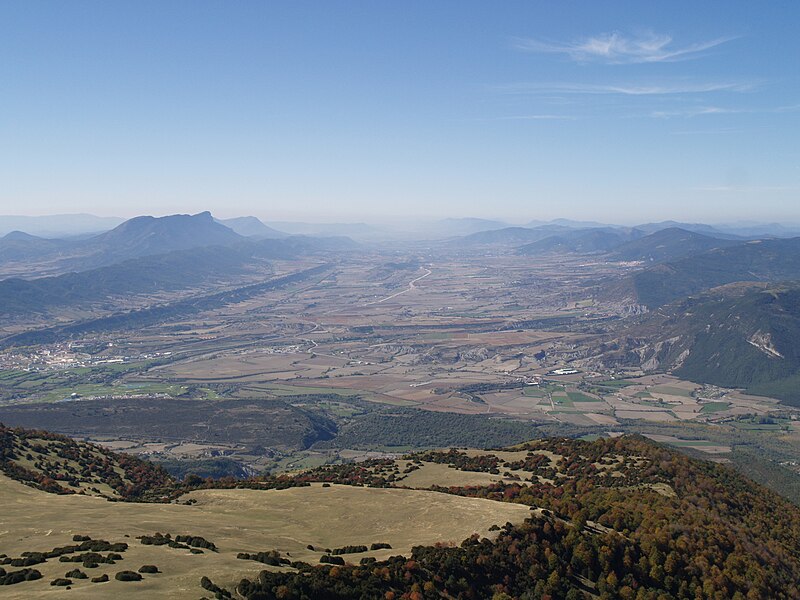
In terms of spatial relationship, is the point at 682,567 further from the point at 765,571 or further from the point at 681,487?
the point at 681,487

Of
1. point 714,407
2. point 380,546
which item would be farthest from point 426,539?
point 714,407

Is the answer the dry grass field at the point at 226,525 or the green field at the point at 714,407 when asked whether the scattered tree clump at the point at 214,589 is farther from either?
the green field at the point at 714,407

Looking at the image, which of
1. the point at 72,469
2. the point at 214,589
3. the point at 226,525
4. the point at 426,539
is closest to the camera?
the point at 214,589

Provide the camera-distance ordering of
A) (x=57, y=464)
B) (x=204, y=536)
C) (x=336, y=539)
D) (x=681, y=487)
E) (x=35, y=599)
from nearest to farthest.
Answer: (x=35, y=599)
(x=204, y=536)
(x=336, y=539)
(x=681, y=487)
(x=57, y=464)

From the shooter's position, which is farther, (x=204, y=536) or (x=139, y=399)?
(x=139, y=399)

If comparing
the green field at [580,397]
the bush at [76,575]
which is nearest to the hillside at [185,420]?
the green field at [580,397]

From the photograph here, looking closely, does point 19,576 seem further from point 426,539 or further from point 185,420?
point 185,420

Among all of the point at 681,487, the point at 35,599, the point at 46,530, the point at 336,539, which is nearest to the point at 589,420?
the point at 681,487

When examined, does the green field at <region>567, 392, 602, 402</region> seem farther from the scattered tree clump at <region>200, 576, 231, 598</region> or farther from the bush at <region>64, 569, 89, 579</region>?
the bush at <region>64, 569, 89, 579</region>
